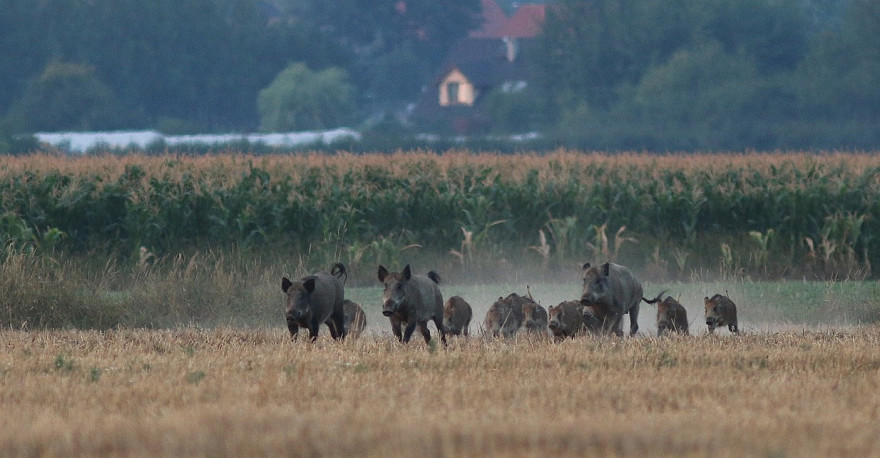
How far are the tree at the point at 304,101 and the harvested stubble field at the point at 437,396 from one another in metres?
60.0

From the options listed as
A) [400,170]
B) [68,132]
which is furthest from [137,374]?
[68,132]

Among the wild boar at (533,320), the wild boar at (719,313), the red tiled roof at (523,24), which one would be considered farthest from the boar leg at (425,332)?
the red tiled roof at (523,24)

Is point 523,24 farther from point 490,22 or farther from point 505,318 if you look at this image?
point 505,318

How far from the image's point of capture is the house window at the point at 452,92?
88.8m

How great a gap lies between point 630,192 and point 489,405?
16896mm

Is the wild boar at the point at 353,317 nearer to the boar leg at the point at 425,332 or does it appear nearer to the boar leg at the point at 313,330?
the boar leg at the point at 425,332

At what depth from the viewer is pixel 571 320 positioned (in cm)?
1571

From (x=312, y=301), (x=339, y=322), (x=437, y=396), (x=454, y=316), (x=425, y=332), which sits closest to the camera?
(x=437, y=396)

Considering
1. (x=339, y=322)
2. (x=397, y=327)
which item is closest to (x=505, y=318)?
(x=397, y=327)

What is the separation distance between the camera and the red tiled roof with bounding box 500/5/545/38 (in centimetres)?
10056

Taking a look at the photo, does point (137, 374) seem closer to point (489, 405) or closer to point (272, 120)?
→ point (489, 405)

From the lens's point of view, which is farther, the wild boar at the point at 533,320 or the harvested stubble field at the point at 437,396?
the wild boar at the point at 533,320

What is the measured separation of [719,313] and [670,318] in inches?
20.1

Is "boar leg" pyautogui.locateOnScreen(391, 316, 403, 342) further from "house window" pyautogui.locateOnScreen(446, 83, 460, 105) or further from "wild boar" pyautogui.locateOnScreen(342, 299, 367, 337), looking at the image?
"house window" pyautogui.locateOnScreen(446, 83, 460, 105)
